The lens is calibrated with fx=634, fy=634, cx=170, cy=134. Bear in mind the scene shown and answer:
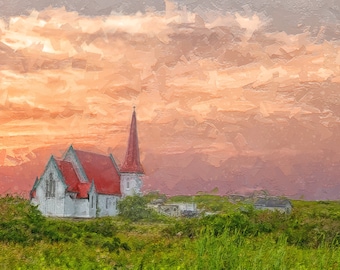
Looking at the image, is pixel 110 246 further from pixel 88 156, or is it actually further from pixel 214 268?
pixel 88 156

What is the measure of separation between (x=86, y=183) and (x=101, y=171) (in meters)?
2.85

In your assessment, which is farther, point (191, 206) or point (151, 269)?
point (191, 206)

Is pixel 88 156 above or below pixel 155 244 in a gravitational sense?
above

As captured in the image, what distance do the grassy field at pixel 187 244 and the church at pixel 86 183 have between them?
1519 cm

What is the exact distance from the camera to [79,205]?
34.2 m

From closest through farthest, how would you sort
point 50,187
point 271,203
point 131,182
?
point 271,203, point 50,187, point 131,182

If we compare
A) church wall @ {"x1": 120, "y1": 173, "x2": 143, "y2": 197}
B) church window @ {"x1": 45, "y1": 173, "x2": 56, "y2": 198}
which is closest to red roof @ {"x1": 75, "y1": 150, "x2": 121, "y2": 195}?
church wall @ {"x1": 120, "y1": 173, "x2": 143, "y2": 197}

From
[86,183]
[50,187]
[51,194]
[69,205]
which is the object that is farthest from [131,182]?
[51,194]

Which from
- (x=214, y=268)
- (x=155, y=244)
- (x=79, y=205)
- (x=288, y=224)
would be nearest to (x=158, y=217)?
(x=79, y=205)

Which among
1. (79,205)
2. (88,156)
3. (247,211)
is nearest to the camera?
(247,211)

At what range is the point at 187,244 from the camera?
37.8ft

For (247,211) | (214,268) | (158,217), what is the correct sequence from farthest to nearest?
(158,217) → (247,211) → (214,268)

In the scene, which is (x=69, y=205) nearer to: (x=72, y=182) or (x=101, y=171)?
(x=72, y=182)

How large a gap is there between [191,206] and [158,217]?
77.1 inches
